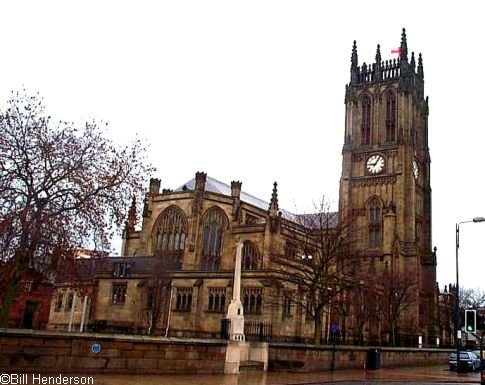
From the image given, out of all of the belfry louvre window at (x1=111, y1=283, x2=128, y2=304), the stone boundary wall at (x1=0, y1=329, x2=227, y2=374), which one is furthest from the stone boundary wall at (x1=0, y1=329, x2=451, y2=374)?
the belfry louvre window at (x1=111, y1=283, x2=128, y2=304)

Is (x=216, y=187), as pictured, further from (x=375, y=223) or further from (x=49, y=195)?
(x=49, y=195)

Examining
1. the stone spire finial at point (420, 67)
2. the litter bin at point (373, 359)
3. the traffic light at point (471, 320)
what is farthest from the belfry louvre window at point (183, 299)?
the stone spire finial at point (420, 67)

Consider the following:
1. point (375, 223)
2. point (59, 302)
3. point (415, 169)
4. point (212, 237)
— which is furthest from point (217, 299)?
point (415, 169)

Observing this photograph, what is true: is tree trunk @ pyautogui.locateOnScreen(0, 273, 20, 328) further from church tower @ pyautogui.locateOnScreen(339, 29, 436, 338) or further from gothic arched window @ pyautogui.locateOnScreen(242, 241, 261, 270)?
church tower @ pyautogui.locateOnScreen(339, 29, 436, 338)

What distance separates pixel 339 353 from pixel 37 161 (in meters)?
18.8

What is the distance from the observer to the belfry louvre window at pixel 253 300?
1873 inches

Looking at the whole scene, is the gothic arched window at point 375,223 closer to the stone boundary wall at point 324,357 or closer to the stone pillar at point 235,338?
the stone boundary wall at point 324,357

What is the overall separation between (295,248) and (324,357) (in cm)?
2193

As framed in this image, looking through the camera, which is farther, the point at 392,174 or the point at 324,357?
the point at 392,174

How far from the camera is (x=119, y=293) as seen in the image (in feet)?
188

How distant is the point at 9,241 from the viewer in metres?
20.8

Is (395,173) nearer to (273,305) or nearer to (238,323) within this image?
(273,305)

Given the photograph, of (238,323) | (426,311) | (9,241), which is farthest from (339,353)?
(426,311)

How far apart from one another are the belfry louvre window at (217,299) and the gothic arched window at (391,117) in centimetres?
4216
